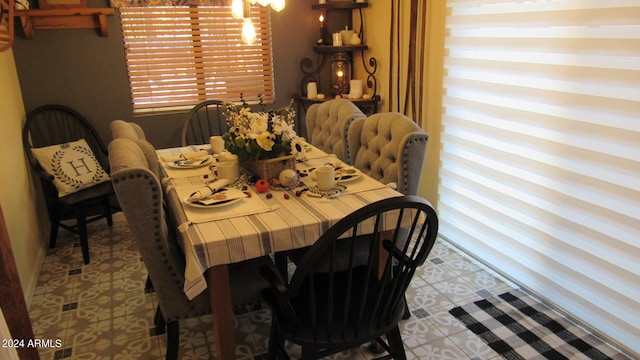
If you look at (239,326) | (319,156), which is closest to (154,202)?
(239,326)

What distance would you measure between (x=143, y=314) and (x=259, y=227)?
1.25 metres

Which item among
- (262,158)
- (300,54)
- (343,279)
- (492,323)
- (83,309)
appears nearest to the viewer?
(343,279)

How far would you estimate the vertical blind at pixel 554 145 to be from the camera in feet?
6.71

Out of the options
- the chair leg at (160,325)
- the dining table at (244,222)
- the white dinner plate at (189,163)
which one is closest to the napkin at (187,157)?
the white dinner plate at (189,163)

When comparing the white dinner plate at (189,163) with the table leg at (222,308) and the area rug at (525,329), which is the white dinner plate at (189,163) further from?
the area rug at (525,329)

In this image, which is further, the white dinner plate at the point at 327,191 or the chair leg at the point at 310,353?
the white dinner plate at the point at 327,191

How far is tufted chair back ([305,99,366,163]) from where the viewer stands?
2973mm

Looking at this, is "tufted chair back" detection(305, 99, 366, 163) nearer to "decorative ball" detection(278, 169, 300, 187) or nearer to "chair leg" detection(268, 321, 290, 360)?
"decorative ball" detection(278, 169, 300, 187)

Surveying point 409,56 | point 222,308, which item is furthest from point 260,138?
point 409,56

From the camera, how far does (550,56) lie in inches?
91.3

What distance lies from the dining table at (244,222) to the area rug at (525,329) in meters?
0.88

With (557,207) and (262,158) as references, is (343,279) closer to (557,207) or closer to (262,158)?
(262,158)

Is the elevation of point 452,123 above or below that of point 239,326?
above

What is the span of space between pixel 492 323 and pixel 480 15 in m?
1.74
